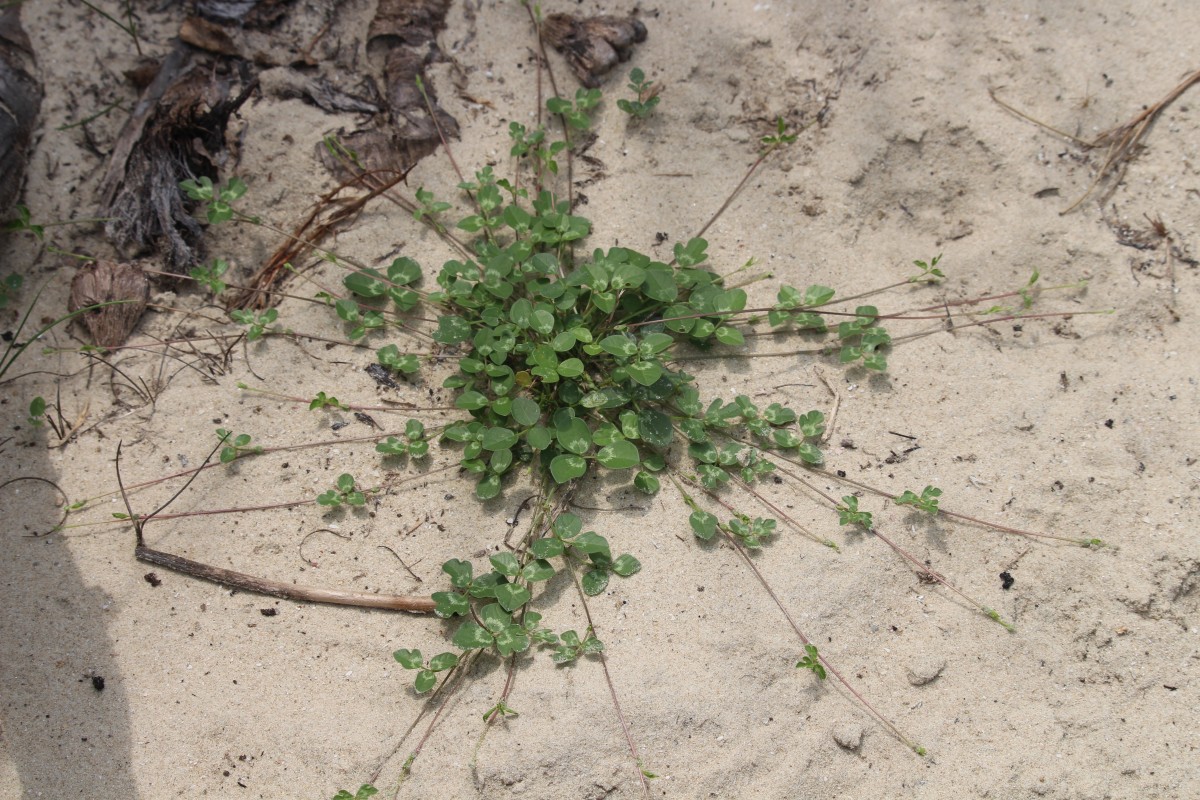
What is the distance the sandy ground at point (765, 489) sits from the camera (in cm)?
245

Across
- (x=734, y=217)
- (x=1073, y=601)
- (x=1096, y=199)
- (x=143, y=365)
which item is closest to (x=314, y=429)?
(x=143, y=365)

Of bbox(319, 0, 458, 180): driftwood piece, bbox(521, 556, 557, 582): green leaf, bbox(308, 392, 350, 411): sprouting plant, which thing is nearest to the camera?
bbox(521, 556, 557, 582): green leaf

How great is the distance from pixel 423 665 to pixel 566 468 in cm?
73

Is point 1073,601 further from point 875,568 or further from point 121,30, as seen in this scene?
A: point 121,30

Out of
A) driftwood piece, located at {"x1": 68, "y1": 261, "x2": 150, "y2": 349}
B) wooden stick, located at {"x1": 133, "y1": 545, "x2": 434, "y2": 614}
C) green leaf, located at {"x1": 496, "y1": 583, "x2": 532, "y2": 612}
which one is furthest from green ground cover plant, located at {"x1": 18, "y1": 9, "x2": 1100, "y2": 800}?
driftwood piece, located at {"x1": 68, "y1": 261, "x2": 150, "y2": 349}

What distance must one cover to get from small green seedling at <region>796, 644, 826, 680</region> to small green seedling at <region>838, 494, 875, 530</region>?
427mm

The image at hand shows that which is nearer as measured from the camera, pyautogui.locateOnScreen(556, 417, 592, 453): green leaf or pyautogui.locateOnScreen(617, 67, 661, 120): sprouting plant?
pyautogui.locateOnScreen(556, 417, 592, 453): green leaf

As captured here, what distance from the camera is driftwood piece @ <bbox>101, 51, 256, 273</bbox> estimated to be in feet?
11.1

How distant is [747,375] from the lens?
10.3 feet

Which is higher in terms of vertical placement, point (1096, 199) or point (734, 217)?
point (1096, 199)

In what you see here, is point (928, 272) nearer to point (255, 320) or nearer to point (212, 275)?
point (255, 320)

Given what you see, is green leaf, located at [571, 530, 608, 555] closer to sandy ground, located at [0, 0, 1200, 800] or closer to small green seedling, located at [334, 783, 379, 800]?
sandy ground, located at [0, 0, 1200, 800]

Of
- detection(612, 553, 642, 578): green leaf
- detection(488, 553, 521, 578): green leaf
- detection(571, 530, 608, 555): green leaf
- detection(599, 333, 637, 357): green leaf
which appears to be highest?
detection(599, 333, 637, 357): green leaf

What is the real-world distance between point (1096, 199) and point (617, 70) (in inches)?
77.9
